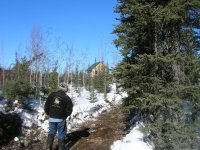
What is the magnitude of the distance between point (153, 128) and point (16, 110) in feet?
34.9

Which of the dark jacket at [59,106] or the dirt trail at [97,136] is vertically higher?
the dark jacket at [59,106]

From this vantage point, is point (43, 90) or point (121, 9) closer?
point (121, 9)

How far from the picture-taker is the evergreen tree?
24.6 ft

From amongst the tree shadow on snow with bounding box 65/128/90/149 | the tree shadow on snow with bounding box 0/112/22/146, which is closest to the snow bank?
the tree shadow on snow with bounding box 65/128/90/149

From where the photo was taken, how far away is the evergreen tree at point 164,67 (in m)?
7.50

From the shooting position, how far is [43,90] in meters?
22.4

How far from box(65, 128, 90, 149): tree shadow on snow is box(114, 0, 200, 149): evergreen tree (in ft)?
8.12

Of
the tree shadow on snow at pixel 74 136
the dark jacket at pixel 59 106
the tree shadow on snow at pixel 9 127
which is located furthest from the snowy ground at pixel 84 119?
the dark jacket at pixel 59 106

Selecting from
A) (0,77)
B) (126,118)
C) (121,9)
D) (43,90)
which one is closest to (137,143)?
(121,9)

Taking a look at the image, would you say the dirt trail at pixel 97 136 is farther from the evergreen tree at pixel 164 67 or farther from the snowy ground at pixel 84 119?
the evergreen tree at pixel 164 67

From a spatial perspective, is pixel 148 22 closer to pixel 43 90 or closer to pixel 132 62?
pixel 132 62

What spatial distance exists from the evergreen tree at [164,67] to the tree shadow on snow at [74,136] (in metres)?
2.48

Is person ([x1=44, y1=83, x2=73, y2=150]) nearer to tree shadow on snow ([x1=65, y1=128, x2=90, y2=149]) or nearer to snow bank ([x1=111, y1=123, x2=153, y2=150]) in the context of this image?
tree shadow on snow ([x1=65, y1=128, x2=90, y2=149])

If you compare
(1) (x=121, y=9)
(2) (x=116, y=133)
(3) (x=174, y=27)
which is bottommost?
(2) (x=116, y=133)
